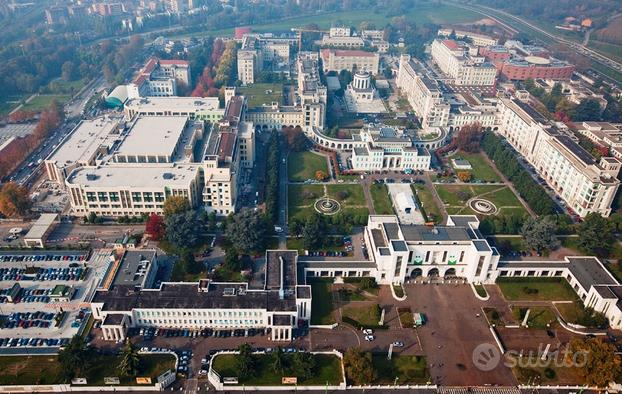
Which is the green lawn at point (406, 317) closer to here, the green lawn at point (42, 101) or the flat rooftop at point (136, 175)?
the flat rooftop at point (136, 175)

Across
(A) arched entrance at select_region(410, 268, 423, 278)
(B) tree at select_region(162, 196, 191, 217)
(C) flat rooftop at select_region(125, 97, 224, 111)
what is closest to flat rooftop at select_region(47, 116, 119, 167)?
(C) flat rooftop at select_region(125, 97, 224, 111)

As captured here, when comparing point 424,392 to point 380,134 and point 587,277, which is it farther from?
point 380,134

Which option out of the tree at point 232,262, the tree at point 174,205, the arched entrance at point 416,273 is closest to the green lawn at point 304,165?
the tree at point 174,205

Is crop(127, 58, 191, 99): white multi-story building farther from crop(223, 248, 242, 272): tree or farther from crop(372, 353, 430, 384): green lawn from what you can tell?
crop(372, 353, 430, 384): green lawn

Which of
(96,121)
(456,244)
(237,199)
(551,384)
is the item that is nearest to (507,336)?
(551,384)

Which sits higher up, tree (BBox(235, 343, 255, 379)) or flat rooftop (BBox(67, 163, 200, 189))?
flat rooftop (BBox(67, 163, 200, 189))

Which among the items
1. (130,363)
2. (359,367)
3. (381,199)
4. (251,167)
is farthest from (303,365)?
(251,167)

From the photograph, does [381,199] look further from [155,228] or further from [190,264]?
[155,228]
